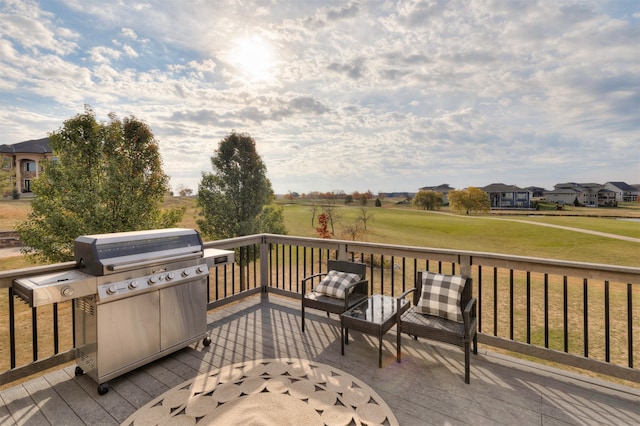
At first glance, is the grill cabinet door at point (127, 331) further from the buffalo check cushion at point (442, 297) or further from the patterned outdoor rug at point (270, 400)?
the buffalo check cushion at point (442, 297)

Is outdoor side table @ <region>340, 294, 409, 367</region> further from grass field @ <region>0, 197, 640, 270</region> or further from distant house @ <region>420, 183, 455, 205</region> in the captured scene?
distant house @ <region>420, 183, 455, 205</region>

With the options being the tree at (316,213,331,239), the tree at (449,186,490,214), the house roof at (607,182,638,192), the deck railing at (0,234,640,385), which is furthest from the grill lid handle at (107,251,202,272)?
the tree at (449,186,490,214)

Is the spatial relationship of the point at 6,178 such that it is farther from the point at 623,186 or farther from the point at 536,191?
the point at 536,191

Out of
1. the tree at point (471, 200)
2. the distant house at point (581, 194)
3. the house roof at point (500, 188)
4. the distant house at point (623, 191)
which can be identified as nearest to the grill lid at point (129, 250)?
the distant house at point (623, 191)

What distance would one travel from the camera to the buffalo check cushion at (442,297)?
279cm

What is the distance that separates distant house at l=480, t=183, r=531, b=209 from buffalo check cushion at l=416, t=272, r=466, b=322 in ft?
93.0

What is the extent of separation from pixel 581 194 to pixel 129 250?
24974mm

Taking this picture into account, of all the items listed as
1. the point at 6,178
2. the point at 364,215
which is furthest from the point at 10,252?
the point at 364,215

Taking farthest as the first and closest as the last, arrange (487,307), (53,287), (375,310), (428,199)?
(428,199) < (487,307) < (375,310) < (53,287)

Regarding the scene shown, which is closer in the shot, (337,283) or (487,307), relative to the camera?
(337,283)

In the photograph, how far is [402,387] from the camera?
8.00 ft

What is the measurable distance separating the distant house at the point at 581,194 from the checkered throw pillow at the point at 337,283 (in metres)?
21.5

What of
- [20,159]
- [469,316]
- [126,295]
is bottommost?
[469,316]

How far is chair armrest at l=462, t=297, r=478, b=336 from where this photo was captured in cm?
241
